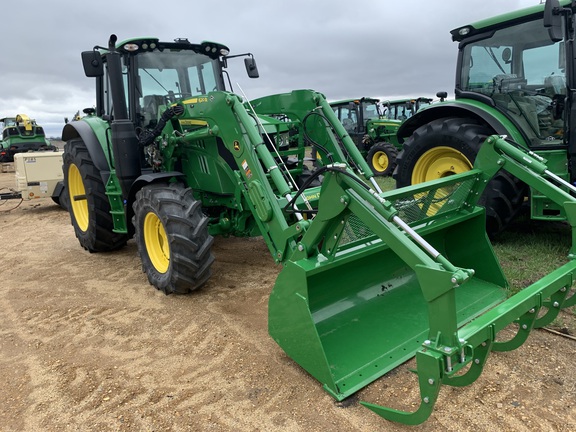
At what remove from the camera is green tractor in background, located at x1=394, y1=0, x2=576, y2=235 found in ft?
15.4

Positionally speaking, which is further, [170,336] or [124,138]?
[124,138]

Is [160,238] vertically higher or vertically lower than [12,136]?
lower

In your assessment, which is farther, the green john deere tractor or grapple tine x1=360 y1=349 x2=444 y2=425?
the green john deere tractor

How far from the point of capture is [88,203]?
5.31 meters

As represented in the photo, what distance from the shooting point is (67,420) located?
259 centimetres

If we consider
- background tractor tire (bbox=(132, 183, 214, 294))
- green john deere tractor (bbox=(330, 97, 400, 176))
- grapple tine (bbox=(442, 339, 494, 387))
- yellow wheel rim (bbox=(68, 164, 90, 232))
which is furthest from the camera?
green john deere tractor (bbox=(330, 97, 400, 176))

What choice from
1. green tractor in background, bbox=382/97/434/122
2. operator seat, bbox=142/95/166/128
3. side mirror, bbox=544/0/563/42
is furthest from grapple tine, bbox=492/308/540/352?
green tractor in background, bbox=382/97/434/122

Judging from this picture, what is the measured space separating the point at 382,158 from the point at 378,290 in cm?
925

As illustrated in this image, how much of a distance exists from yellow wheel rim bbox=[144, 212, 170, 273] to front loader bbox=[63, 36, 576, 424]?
1 centimetres

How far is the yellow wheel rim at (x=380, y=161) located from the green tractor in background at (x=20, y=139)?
526 inches

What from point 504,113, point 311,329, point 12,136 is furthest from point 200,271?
point 12,136

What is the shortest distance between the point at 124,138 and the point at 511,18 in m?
4.36

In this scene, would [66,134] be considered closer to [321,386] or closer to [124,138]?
[124,138]

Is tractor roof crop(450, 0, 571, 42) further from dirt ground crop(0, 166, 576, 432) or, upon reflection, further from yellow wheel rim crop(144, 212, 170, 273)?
yellow wheel rim crop(144, 212, 170, 273)
